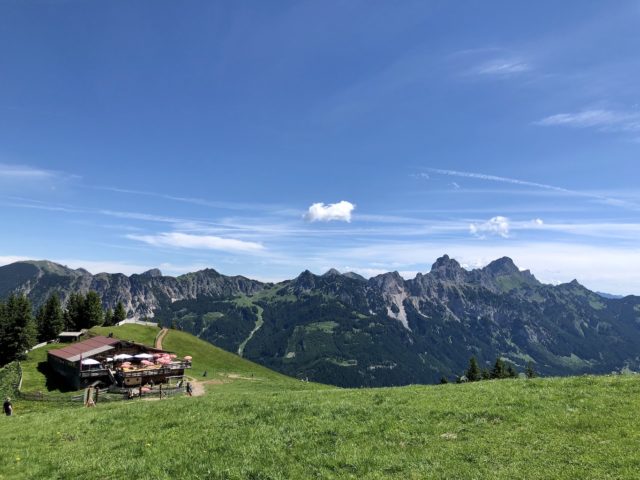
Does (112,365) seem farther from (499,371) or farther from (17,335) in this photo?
(499,371)

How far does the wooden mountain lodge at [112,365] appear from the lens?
60.1 metres

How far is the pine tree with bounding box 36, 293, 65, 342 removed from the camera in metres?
119

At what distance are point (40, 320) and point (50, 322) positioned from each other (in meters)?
4.47

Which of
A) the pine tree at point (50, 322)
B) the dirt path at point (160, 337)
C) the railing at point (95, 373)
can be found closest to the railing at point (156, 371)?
the railing at point (95, 373)

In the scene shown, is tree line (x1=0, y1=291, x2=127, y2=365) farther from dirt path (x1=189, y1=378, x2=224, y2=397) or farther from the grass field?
the grass field

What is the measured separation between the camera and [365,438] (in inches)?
752

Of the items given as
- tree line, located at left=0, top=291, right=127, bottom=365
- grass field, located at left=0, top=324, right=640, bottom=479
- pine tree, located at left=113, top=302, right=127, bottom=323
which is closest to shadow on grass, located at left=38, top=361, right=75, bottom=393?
Answer: tree line, located at left=0, top=291, right=127, bottom=365

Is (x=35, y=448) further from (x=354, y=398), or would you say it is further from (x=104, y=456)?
(x=354, y=398)

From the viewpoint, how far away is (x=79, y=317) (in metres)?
129

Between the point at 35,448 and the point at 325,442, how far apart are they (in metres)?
15.7

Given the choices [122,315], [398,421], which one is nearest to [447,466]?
[398,421]

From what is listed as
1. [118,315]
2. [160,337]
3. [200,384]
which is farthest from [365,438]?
[118,315]

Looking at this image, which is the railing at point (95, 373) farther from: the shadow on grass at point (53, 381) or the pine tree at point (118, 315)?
the pine tree at point (118, 315)

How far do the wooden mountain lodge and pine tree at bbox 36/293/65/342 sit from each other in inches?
1751
